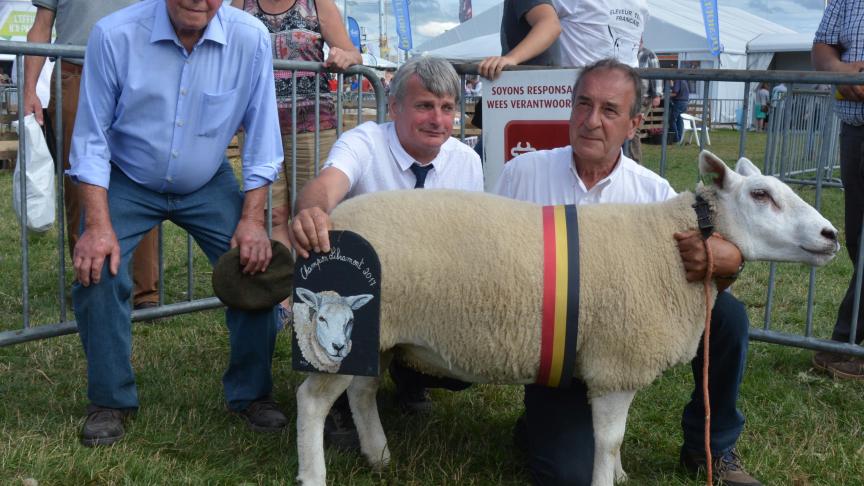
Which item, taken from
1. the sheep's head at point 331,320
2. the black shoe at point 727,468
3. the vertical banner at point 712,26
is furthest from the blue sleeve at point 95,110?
the vertical banner at point 712,26

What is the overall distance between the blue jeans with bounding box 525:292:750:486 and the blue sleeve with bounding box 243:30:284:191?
131cm

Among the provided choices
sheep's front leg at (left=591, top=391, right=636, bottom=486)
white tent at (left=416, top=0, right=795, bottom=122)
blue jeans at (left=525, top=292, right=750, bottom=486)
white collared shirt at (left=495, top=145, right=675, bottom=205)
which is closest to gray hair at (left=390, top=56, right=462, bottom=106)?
white collared shirt at (left=495, top=145, right=675, bottom=205)

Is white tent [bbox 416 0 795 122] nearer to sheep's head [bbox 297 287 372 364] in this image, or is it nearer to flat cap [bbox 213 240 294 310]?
flat cap [bbox 213 240 294 310]

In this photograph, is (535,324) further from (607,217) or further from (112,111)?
(112,111)

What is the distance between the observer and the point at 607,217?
2.59m

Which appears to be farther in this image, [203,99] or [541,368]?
[203,99]

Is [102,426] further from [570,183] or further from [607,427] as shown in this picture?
[570,183]

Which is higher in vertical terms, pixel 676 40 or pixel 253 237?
pixel 676 40

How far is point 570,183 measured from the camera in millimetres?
3006

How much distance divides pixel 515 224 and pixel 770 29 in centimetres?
3632

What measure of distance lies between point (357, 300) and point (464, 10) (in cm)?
3077

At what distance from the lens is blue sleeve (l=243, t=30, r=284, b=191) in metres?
3.27

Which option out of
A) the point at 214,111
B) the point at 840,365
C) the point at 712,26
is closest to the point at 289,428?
the point at 214,111

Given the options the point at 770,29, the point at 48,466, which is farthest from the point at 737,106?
the point at 48,466
